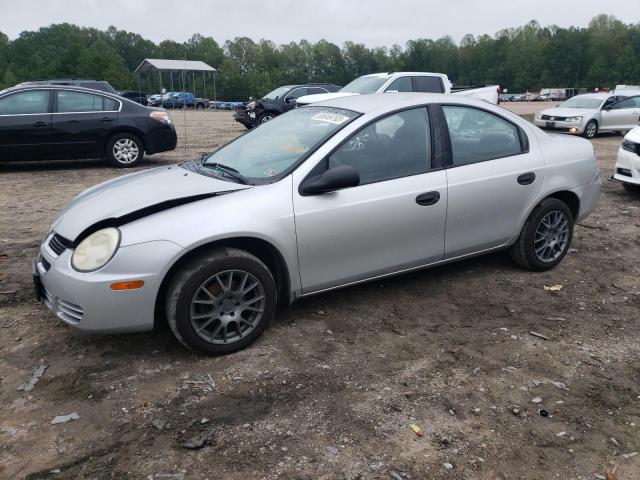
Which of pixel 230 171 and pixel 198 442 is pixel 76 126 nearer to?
pixel 230 171

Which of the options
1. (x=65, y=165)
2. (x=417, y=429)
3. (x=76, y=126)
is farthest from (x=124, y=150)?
(x=417, y=429)

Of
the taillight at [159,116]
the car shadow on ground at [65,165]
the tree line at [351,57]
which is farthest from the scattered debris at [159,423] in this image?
the tree line at [351,57]

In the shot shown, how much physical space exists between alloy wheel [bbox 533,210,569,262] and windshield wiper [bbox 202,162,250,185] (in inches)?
103

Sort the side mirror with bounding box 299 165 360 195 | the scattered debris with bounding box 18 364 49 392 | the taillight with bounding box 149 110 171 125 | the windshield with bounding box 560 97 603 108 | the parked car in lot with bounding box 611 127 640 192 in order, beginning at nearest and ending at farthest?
the scattered debris with bounding box 18 364 49 392
the side mirror with bounding box 299 165 360 195
the parked car in lot with bounding box 611 127 640 192
the taillight with bounding box 149 110 171 125
the windshield with bounding box 560 97 603 108

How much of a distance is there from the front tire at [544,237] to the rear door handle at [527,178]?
0.27 m

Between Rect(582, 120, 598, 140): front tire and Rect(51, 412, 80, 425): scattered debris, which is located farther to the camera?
Rect(582, 120, 598, 140): front tire

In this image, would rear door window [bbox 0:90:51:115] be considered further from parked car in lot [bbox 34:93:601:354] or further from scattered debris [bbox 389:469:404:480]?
scattered debris [bbox 389:469:404:480]

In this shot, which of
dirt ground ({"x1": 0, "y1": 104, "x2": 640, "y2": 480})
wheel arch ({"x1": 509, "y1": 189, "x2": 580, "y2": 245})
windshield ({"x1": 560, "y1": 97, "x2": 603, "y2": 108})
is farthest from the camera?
windshield ({"x1": 560, "y1": 97, "x2": 603, "y2": 108})

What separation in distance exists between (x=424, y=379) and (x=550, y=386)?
0.72 metres

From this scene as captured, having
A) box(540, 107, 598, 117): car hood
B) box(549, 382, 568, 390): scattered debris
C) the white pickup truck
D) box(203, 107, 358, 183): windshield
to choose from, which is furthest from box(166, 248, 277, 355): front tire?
box(540, 107, 598, 117): car hood

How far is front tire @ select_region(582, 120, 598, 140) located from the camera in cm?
1700

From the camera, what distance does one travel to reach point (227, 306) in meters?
3.43

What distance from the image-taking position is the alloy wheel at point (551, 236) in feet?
15.8

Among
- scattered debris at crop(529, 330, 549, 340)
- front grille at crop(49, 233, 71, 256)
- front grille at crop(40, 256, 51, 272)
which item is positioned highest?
front grille at crop(49, 233, 71, 256)
